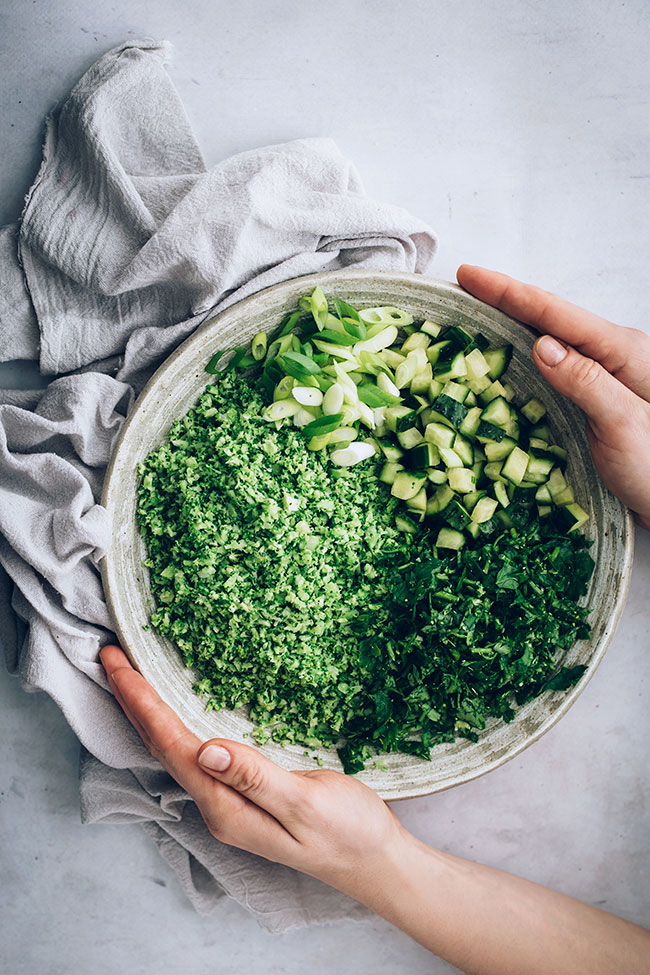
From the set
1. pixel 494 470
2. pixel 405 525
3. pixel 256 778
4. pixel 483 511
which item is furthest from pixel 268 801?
pixel 494 470

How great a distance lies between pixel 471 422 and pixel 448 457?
0.40ft

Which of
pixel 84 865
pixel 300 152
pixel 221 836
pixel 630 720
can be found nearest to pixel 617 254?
pixel 300 152

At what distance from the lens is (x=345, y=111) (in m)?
1.67

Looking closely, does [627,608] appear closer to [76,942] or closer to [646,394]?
[646,394]

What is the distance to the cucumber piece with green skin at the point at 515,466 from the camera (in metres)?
1.50

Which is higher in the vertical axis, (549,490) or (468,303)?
(468,303)

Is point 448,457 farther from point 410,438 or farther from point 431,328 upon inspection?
point 431,328

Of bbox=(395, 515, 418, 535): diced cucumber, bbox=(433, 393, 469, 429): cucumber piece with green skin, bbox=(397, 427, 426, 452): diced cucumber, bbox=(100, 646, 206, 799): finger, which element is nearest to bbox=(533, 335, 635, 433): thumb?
bbox=(433, 393, 469, 429): cucumber piece with green skin

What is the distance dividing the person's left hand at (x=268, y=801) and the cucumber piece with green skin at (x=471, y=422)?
2.59ft

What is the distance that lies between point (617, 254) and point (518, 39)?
0.59 m

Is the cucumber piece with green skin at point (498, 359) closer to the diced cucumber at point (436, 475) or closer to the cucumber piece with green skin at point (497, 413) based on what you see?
the cucumber piece with green skin at point (497, 413)

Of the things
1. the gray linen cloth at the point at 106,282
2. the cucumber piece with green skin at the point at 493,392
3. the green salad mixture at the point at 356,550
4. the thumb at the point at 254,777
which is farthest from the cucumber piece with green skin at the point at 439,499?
the thumb at the point at 254,777

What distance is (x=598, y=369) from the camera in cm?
145

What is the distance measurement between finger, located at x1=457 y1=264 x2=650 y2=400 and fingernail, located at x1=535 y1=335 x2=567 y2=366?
0.04 m
